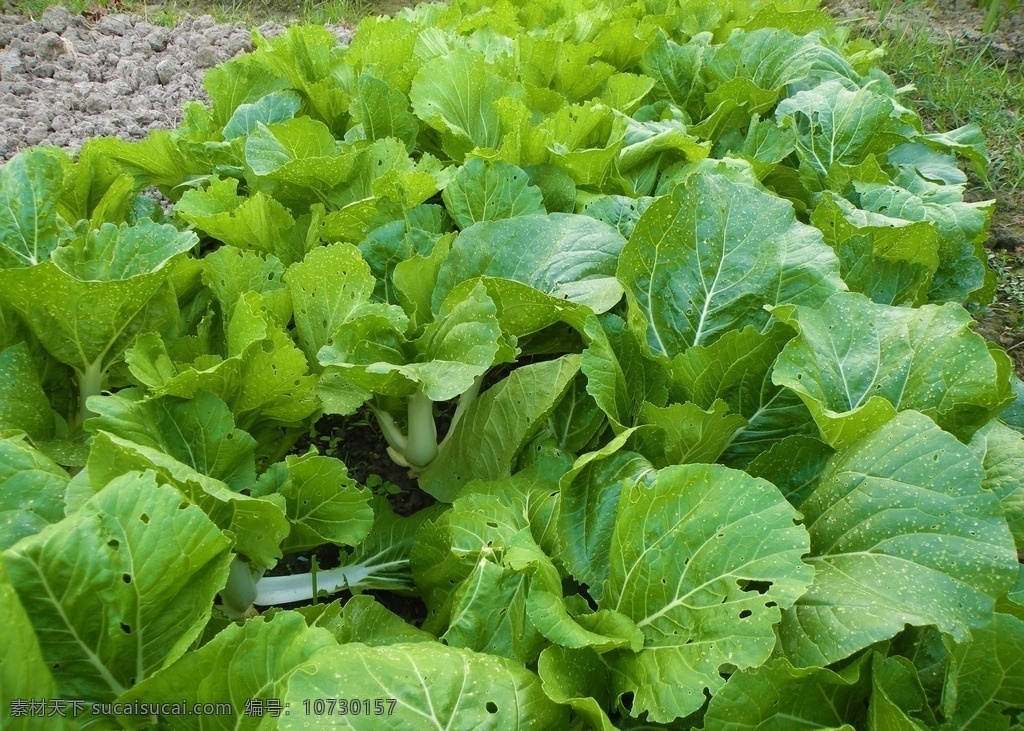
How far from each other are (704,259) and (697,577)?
94cm

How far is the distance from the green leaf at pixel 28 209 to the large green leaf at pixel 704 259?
1517 millimetres

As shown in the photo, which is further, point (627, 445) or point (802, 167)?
point (802, 167)

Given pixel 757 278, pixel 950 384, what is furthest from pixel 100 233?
pixel 950 384

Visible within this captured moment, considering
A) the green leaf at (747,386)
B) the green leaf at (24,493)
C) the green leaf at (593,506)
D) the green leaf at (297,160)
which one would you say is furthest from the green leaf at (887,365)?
the green leaf at (24,493)

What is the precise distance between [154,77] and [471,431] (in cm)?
368

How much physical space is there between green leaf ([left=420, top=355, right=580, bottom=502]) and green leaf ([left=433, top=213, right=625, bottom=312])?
0.87 ft

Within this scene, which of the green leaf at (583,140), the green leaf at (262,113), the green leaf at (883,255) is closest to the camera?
the green leaf at (883,255)

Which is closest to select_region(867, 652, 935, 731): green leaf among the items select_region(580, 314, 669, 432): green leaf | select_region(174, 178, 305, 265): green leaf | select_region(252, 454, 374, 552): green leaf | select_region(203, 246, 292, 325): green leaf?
select_region(580, 314, 669, 432): green leaf

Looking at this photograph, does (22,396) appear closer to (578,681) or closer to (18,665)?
(18,665)

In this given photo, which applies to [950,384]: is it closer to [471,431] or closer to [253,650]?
[471,431]

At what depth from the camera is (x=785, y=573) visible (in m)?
1.39

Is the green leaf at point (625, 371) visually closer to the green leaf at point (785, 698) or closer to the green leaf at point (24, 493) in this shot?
the green leaf at point (785, 698)

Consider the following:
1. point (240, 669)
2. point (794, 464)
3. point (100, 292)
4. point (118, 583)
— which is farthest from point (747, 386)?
point (100, 292)

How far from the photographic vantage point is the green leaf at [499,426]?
1928 mm
